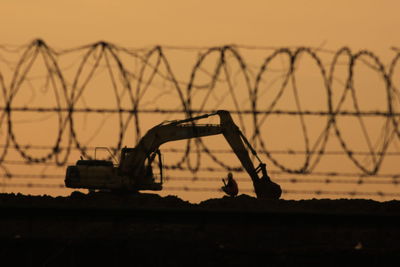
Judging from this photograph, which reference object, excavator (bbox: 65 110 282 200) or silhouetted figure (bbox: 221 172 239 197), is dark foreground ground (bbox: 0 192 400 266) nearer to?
excavator (bbox: 65 110 282 200)

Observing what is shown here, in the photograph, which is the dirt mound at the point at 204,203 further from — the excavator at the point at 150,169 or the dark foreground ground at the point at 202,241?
the dark foreground ground at the point at 202,241

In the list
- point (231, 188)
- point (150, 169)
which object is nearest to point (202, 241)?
point (150, 169)

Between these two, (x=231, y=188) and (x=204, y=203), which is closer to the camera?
(x=204, y=203)

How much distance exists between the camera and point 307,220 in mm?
19641

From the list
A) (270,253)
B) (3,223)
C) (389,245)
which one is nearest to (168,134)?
(3,223)

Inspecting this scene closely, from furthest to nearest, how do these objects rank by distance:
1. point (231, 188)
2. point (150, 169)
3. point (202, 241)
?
1. point (231, 188)
2. point (150, 169)
3. point (202, 241)

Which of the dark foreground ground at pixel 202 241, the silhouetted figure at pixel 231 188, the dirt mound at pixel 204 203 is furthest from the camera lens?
the silhouetted figure at pixel 231 188

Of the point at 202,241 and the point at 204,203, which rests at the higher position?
the point at 204,203

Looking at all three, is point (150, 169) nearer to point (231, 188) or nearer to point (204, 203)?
point (204, 203)

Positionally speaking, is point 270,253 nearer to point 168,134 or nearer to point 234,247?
point 234,247

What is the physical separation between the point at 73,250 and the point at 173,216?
2.22 m

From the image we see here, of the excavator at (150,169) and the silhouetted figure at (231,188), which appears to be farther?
the silhouetted figure at (231,188)

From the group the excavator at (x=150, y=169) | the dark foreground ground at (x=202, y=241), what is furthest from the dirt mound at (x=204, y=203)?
the dark foreground ground at (x=202, y=241)

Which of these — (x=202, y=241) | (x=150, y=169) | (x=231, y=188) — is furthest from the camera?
(x=231, y=188)
